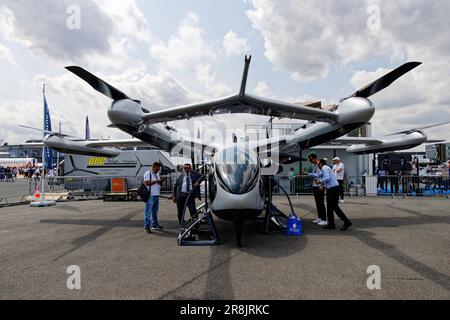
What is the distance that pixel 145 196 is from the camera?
805 cm

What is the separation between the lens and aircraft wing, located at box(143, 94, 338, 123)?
6199 millimetres

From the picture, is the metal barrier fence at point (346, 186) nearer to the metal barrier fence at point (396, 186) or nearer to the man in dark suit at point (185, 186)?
the metal barrier fence at point (396, 186)

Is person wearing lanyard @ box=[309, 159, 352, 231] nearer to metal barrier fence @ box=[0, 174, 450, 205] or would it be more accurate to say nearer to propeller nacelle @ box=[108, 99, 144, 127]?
propeller nacelle @ box=[108, 99, 144, 127]

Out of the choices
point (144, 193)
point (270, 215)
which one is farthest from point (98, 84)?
point (270, 215)

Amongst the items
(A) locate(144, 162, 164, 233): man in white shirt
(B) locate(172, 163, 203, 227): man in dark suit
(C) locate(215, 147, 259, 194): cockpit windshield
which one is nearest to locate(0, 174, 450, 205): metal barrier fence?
(B) locate(172, 163, 203, 227): man in dark suit

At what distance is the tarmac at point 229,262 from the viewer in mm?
4008

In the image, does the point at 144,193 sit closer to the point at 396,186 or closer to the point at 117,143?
the point at 117,143

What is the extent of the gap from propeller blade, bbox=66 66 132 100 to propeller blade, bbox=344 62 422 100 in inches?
222

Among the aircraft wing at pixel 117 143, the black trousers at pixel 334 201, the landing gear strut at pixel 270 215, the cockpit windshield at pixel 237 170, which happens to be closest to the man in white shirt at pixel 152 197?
the cockpit windshield at pixel 237 170

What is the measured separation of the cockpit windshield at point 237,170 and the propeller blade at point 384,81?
10.2 feet

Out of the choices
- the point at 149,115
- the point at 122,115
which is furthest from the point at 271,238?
the point at 122,115
